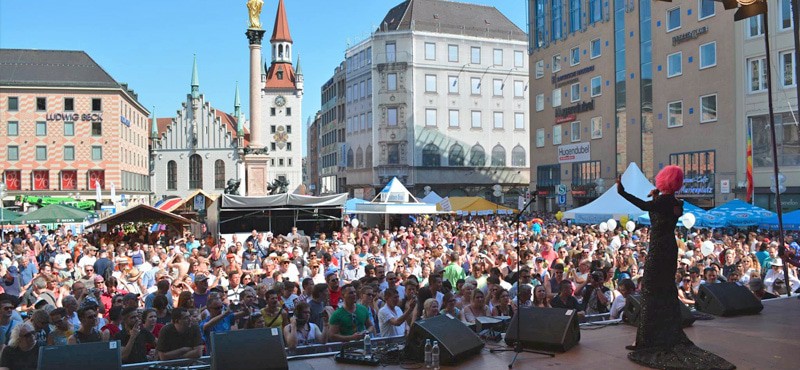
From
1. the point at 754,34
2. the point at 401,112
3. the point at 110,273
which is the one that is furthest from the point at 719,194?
the point at 401,112

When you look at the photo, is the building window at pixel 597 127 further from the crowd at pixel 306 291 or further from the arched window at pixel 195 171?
the arched window at pixel 195 171

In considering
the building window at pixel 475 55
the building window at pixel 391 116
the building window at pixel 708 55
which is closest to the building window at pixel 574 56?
the building window at pixel 708 55

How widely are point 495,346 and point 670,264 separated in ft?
6.83

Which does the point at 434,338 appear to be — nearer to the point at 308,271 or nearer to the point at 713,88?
the point at 308,271

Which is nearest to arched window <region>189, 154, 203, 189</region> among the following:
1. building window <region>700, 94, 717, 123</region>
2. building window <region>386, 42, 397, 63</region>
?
building window <region>386, 42, 397, 63</region>

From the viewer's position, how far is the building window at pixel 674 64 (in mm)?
37000

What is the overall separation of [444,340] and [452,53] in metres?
62.3

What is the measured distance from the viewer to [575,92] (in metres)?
47.2

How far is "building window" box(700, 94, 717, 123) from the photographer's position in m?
34.8

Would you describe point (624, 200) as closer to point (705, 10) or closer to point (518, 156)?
point (705, 10)

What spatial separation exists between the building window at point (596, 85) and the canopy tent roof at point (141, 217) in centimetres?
2840

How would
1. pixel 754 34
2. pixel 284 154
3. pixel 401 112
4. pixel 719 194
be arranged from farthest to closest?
pixel 284 154 → pixel 401 112 → pixel 719 194 → pixel 754 34

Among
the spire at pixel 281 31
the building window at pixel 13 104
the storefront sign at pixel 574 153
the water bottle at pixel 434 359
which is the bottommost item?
the water bottle at pixel 434 359

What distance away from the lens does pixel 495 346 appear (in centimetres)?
785
